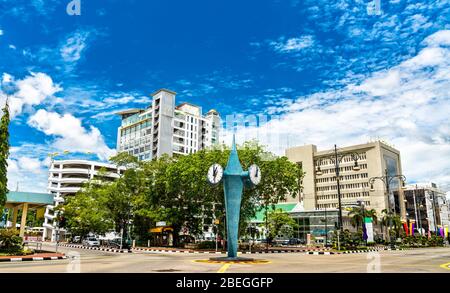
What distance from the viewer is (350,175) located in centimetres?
9888

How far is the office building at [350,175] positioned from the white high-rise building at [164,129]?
28.9 m

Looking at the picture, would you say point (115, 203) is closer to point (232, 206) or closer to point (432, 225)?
point (232, 206)

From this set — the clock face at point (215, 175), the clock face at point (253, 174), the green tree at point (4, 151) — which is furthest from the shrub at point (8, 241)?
the clock face at point (253, 174)

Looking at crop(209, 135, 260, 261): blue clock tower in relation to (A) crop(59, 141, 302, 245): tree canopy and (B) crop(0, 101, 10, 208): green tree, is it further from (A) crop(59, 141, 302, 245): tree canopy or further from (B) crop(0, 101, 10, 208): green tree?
(B) crop(0, 101, 10, 208): green tree

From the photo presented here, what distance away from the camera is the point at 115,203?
4497cm

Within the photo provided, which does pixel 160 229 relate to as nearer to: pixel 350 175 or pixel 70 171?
pixel 70 171

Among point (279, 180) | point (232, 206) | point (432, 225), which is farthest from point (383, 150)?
point (232, 206)

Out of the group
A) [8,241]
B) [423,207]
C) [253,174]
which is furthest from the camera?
[423,207]

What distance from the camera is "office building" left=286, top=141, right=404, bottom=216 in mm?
94562

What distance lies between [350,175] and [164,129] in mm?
50211

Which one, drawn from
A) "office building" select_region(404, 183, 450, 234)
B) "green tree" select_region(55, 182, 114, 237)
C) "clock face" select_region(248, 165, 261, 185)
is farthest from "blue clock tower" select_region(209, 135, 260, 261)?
"office building" select_region(404, 183, 450, 234)

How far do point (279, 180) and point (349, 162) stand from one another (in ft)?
228

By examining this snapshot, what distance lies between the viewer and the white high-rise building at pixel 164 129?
89688 mm

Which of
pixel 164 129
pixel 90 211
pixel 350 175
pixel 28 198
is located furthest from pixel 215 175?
pixel 350 175
